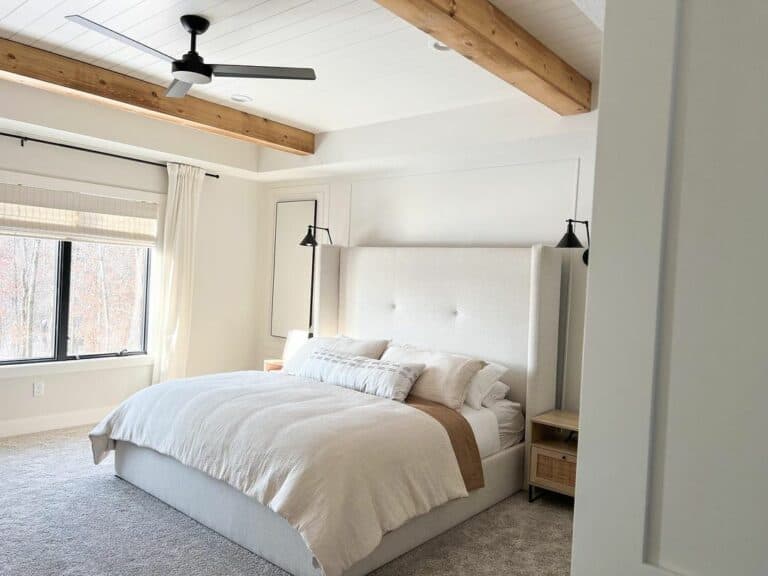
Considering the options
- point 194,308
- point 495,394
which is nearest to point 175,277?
point 194,308

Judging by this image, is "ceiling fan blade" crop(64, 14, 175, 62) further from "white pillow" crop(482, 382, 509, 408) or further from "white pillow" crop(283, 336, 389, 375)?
"white pillow" crop(482, 382, 509, 408)

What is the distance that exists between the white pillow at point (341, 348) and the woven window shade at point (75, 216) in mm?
1878

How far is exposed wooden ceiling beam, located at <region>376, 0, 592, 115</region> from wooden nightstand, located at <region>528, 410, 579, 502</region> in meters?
1.94

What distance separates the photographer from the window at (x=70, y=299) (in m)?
4.64

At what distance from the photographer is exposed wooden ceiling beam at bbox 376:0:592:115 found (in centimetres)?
238

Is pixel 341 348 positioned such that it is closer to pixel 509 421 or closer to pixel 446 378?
pixel 446 378

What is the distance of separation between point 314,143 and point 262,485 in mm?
3282

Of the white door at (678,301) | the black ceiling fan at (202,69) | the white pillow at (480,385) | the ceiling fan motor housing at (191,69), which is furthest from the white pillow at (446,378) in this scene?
the white door at (678,301)

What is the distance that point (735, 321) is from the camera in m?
0.68

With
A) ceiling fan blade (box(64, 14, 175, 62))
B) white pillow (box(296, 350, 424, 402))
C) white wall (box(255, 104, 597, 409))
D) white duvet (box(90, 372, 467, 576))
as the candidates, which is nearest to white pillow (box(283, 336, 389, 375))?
white pillow (box(296, 350, 424, 402))

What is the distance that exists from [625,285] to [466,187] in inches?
156

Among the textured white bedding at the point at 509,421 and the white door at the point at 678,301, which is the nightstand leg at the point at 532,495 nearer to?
the textured white bedding at the point at 509,421

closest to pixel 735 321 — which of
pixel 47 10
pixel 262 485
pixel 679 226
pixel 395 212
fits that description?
pixel 679 226

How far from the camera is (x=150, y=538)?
2.98 metres
